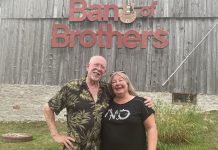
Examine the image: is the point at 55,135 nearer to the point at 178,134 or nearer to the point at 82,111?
the point at 82,111

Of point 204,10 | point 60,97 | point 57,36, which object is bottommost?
point 60,97

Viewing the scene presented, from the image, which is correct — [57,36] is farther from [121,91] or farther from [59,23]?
[121,91]

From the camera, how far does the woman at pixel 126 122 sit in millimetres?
3451

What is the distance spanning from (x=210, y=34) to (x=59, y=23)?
541 centimetres

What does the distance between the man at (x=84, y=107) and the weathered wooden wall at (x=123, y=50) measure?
8363 mm

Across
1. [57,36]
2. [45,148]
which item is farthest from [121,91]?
[57,36]

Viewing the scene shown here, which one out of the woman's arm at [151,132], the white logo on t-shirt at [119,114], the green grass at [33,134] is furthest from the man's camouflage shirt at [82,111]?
the green grass at [33,134]

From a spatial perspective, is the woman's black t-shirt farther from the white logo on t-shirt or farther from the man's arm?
the man's arm

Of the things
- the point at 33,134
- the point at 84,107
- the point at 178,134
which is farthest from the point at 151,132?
the point at 33,134

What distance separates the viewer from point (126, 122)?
3443mm

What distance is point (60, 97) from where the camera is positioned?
372 cm

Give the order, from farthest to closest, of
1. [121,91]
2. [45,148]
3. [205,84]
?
[205,84] < [45,148] < [121,91]

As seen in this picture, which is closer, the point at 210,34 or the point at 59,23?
the point at 210,34

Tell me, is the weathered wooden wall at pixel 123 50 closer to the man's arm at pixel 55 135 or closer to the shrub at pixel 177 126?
the shrub at pixel 177 126
